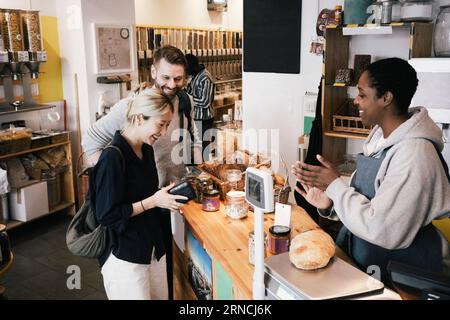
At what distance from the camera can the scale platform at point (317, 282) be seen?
149 cm

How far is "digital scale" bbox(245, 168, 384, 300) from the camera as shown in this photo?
1412mm

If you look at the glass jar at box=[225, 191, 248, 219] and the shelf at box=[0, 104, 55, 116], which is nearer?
the glass jar at box=[225, 191, 248, 219]

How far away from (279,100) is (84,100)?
224cm

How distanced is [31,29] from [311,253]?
4229 mm

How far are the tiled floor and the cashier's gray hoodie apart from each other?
2.53m

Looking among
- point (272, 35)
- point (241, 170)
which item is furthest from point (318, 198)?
point (272, 35)

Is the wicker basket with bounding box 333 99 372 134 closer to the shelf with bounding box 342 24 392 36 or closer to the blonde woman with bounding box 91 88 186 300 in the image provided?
Result: the shelf with bounding box 342 24 392 36

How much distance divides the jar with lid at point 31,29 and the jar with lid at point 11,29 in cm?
8

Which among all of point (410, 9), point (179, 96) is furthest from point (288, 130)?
point (179, 96)

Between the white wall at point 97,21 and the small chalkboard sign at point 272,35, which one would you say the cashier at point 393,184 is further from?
the white wall at point 97,21

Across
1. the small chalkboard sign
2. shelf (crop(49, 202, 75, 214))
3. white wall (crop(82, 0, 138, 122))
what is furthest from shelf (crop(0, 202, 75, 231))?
the small chalkboard sign

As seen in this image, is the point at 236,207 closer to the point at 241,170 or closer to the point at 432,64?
the point at 241,170

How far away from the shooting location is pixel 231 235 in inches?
88.5

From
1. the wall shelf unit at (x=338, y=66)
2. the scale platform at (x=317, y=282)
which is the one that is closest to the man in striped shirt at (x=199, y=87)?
the wall shelf unit at (x=338, y=66)
